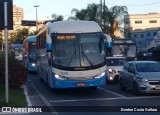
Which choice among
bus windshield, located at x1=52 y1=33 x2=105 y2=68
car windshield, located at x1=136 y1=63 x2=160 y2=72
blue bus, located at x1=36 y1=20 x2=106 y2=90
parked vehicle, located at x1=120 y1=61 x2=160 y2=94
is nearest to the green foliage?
parked vehicle, located at x1=120 y1=61 x2=160 y2=94

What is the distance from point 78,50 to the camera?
2114cm

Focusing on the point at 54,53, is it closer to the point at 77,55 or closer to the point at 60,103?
the point at 77,55

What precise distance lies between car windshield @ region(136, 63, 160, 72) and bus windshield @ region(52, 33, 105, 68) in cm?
192

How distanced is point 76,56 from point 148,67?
3620 mm

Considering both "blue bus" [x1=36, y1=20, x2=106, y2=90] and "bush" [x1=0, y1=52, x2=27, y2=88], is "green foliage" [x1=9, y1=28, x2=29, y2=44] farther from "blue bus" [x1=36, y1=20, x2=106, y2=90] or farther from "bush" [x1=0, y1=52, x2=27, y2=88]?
"blue bus" [x1=36, y1=20, x2=106, y2=90]

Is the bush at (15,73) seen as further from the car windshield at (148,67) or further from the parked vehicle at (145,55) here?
the parked vehicle at (145,55)

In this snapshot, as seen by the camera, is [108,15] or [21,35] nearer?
[108,15]

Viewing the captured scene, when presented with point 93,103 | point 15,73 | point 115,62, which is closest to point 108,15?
point 115,62

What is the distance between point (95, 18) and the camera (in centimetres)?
7538

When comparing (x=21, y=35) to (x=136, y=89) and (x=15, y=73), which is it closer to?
(x=15, y=73)

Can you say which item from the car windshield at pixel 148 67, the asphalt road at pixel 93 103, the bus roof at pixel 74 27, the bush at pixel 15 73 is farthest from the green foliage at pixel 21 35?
the asphalt road at pixel 93 103

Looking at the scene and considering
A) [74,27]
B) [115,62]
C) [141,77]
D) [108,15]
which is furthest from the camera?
[108,15]

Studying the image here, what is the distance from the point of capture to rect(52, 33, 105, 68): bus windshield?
2103cm

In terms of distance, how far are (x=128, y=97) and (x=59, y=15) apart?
7338cm
